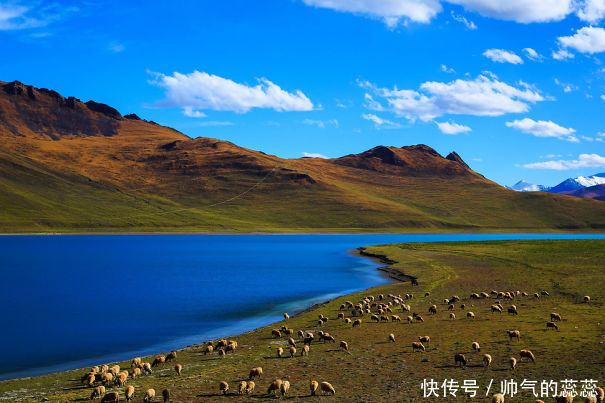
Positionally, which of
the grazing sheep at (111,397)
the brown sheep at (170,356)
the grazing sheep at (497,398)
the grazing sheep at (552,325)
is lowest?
the brown sheep at (170,356)

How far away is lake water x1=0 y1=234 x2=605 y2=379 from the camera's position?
35219 millimetres

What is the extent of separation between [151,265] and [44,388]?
76086 millimetres

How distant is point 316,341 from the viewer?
107ft

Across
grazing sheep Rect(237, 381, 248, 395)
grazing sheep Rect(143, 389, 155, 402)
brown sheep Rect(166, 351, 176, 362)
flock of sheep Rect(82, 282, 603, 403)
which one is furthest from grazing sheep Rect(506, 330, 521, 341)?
grazing sheep Rect(143, 389, 155, 402)

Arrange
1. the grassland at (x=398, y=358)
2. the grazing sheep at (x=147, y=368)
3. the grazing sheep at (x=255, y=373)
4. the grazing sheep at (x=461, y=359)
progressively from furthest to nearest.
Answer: the grazing sheep at (x=147, y=368), the grazing sheep at (x=461, y=359), the grazing sheep at (x=255, y=373), the grassland at (x=398, y=358)

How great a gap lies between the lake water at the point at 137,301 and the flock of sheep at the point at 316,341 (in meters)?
5.99

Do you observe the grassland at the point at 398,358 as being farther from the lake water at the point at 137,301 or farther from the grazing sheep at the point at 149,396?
the lake water at the point at 137,301

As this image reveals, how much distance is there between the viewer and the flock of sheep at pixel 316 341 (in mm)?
21284

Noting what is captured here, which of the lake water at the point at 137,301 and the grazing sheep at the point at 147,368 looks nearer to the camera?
the grazing sheep at the point at 147,368

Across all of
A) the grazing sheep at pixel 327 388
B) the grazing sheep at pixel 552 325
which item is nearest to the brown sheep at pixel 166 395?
the grazing sheep at pixel 327 388

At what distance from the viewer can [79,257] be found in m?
115

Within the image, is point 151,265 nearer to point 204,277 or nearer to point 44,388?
point 204,277

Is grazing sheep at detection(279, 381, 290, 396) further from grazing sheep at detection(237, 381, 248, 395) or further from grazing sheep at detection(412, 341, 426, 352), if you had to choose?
grazing sheep at detection(412, 341, 426, 352)

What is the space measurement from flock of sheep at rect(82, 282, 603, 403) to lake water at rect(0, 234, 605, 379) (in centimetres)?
599
